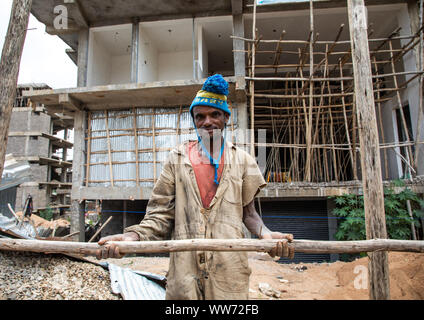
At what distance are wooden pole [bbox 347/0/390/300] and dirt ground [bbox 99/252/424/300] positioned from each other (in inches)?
81.2

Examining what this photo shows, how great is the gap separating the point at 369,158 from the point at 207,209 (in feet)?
7.13

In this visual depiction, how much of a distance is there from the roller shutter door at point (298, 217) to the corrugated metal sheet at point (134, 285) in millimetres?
4548

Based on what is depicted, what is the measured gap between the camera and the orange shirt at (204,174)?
1.86 m

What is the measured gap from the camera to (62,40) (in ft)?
32.4

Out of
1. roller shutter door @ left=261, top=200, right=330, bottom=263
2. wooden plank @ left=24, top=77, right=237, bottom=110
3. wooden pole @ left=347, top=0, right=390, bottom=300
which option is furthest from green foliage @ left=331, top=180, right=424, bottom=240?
wooden plank @ left=24, top=77, right=237, bottom=110

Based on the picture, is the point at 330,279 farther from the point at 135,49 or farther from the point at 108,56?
the point at 108,56

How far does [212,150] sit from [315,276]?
5.43 meters

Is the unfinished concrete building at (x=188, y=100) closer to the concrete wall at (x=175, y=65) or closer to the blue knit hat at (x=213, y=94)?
the concrete wall at (x=175, y=65)

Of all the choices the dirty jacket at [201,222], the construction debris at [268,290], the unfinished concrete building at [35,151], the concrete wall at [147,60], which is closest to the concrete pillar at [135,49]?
the concrete wall at [147,60]

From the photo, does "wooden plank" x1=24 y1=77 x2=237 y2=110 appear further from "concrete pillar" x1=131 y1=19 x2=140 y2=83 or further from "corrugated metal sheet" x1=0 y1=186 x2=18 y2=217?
"corrugated metal sheet" x1=0 y1=186 x2=18 y2=217

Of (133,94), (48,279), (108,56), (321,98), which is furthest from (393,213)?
(108,56)

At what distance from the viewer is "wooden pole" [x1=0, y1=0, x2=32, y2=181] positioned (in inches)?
120

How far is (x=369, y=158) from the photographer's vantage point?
292 centimetres

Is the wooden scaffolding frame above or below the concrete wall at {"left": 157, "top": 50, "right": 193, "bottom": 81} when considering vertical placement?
below
